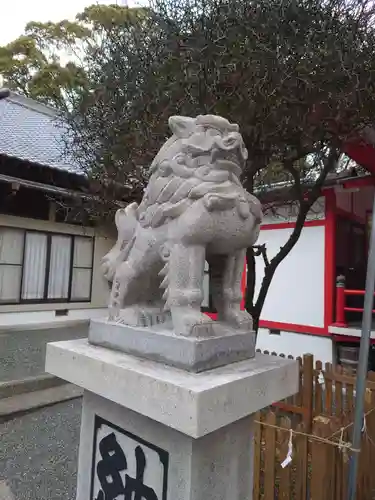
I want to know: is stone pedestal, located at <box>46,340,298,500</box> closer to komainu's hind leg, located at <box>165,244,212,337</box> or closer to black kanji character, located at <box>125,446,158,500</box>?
black kanji character, located at <box>125,446,158,500</box>

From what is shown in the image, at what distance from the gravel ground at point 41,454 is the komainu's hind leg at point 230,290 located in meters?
2.13

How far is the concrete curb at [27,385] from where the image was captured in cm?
405

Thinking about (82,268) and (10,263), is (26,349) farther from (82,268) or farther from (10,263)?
(82,268)

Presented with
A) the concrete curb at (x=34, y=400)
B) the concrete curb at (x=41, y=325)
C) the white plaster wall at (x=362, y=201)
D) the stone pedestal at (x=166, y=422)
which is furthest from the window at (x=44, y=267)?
the stone pedestal at (x=166, y=422)

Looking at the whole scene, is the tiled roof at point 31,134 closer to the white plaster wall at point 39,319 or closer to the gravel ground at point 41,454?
the white plaster wall at point 39,319

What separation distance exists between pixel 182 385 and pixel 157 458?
409 millimetres

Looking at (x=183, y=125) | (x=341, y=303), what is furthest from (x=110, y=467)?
(x=341, y=303)

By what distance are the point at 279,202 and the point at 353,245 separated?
2638 millimetres

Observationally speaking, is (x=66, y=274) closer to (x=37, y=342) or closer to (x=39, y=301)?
(x=39, y=301)

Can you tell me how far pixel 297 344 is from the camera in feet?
19.8

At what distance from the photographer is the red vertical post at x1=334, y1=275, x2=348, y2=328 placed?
5430 mm

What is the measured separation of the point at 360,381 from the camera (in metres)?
1.92

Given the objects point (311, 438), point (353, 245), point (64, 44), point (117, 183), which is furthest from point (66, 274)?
point (64, 44)

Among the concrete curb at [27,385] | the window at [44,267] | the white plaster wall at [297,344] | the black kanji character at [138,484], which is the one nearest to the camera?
the black kanji character at [138,484]
